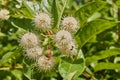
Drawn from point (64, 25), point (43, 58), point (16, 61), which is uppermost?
point (64, 25)

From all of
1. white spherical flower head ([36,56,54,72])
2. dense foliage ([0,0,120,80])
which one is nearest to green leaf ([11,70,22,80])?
dense foliage ([0,0,120,80])

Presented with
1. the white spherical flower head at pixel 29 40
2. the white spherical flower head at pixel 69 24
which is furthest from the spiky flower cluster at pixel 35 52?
the white spherical flower head at pixel 69 24

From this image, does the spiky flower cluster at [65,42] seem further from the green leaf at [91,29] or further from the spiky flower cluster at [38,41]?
the green leaf at [91,29]

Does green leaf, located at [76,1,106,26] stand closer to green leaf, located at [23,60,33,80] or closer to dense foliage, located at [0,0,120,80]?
dense foliage, located at [0,0,120,80]

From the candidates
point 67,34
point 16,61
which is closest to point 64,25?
point 67,34

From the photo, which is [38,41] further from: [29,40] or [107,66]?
[107,66]

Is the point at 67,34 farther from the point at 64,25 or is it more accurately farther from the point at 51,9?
the point at 51,9

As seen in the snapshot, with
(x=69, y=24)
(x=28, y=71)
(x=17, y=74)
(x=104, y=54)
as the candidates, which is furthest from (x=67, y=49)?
(x=17, y=74)
